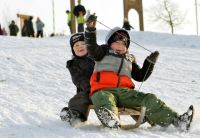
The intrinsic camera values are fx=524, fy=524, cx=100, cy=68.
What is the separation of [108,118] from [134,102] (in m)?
0.49

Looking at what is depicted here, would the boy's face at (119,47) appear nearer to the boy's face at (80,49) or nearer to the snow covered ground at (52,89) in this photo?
the boy's face at (80,49)

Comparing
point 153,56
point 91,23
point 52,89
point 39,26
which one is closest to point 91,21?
point 91,23

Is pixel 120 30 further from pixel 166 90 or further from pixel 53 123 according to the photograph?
pixel 166 90

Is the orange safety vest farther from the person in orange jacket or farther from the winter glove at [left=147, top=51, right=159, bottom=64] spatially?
the winter glove at [left=147, top=51, right=159, bottom=64]

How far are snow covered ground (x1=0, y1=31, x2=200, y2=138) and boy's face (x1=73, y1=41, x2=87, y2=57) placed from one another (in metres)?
0.66

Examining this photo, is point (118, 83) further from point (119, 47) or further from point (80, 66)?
point (80, 66)

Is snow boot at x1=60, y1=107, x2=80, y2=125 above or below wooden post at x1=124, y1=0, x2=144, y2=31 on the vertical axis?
below

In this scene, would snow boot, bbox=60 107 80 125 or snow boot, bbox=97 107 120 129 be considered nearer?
snow boot, bbox=97 107 120 129

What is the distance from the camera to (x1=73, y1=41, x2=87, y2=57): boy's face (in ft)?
16.6

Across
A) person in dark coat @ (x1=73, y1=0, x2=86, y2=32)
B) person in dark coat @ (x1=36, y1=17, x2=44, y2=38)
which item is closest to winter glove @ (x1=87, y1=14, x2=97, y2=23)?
person in dark coat @ (x1=73, y1=0, x2=86, y2=32)

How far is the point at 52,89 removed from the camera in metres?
7.30

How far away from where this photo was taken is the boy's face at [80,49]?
5.07 m

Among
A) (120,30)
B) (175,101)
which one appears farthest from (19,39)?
(120,30)

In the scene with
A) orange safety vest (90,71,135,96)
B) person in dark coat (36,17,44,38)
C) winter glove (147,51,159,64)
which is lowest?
orange safety vest (90,71,135,96)
